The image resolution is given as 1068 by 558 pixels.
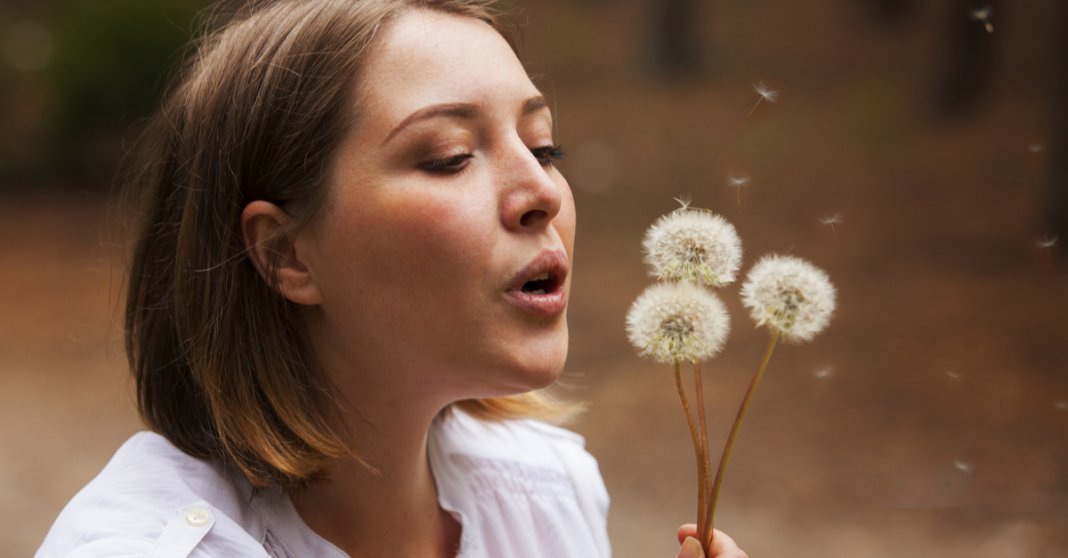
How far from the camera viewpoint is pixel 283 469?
1.65 meters

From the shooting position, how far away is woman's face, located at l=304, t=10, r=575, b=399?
1549mm

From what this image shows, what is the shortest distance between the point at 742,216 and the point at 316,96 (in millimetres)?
6773

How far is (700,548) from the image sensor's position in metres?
1.40

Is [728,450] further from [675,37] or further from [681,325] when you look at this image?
[675,37]

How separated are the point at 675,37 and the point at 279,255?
10.9 meters

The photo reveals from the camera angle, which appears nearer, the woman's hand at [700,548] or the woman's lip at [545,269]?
the woman's hand at [700,548]

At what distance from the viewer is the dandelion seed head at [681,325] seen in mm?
1408

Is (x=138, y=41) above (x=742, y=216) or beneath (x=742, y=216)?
above

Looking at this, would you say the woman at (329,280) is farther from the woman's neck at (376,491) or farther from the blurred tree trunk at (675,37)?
the blurred tree trunk at (675,37)

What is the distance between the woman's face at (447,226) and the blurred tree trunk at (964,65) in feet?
24.1

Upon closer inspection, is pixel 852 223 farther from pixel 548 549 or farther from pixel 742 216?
pixel 548 549

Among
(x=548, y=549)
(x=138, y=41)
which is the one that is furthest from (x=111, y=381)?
(x=548, y=549)

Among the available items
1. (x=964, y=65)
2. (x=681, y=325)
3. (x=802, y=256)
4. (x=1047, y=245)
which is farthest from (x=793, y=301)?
(x=964, y=65)

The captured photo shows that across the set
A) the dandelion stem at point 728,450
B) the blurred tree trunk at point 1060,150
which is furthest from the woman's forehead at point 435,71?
the blurred tree trunk at point 1060,150
